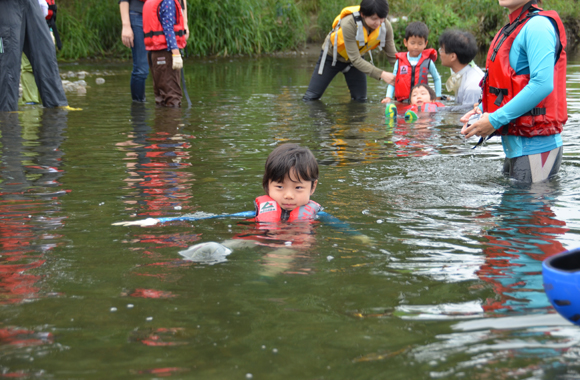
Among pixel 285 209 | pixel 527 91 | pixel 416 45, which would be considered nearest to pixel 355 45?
pixel 416 45

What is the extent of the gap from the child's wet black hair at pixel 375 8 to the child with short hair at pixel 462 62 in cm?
127

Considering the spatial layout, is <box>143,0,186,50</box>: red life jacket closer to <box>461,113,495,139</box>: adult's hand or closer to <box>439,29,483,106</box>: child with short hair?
<box>439,29,483,106</box>: child with short hair

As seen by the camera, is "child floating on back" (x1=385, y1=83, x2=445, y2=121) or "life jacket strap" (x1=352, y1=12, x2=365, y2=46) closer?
"child floating on back" (x1=385, y1=83, x2=445, y2=121)

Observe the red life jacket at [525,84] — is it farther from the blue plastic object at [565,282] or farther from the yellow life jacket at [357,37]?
the yellow life jacket at [357,37]

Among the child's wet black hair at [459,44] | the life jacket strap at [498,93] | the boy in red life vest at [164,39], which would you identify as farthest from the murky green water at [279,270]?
the boy in red life vest at [164,39]

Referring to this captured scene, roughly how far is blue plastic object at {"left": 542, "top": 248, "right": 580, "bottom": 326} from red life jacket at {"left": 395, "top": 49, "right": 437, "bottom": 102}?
7.95 metres

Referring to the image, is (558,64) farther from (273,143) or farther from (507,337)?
(273,143)

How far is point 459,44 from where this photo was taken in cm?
802

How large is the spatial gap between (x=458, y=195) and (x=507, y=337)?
2434 mm

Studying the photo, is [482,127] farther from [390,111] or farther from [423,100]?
[423,100]

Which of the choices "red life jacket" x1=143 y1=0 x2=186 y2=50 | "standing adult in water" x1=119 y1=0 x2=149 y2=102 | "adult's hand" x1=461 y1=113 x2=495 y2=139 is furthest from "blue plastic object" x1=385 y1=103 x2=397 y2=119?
"adult's hand" x1=461 y1=113 x2=495 y2=139

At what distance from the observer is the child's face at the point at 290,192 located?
13.6ft

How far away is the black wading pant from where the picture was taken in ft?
34.6

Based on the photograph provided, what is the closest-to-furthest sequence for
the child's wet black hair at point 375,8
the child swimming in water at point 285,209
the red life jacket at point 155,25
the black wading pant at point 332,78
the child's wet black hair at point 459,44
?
the child swimming in water at point 285,209, the child's wet black hair at point 459,44, the red life jacket at point 155,25, the child's wet black hair at point 375,8, the black wading pant at point 332,78
